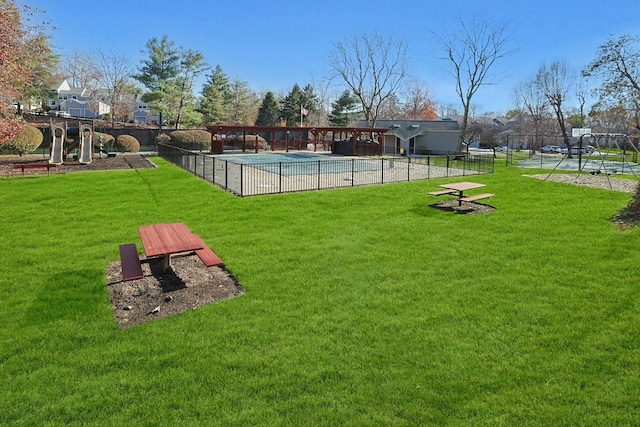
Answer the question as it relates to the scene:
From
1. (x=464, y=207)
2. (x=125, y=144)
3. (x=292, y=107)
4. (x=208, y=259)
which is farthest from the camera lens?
(x=292, y=107)

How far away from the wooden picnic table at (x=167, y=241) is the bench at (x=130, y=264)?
0.76 ft

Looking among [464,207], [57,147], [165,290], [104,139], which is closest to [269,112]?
[104,139]

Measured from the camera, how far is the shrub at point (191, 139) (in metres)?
37.2

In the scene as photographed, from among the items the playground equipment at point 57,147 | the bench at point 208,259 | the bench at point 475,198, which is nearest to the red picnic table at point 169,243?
the bench at point 208,259

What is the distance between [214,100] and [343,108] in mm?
19773

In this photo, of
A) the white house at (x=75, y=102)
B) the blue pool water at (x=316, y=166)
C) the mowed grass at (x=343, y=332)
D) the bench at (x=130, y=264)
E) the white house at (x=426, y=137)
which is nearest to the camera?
the mowed grass at (x=343, y=332)

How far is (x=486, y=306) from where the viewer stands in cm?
514

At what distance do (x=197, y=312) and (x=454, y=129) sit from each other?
4059 cm

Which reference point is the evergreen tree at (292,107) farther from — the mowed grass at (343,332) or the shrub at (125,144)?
the mowed grass at (343,332)

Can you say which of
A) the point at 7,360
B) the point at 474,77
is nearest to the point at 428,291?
the point at 7,360

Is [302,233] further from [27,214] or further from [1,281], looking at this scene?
[27,214]

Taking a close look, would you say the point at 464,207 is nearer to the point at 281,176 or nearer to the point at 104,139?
the point at 281,176

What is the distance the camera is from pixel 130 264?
5.68m

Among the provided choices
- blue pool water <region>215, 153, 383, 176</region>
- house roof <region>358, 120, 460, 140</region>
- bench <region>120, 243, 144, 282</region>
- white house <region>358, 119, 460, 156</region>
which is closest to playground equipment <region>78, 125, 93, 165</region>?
blue pool water <region>215, 153, 383, 176</region>
